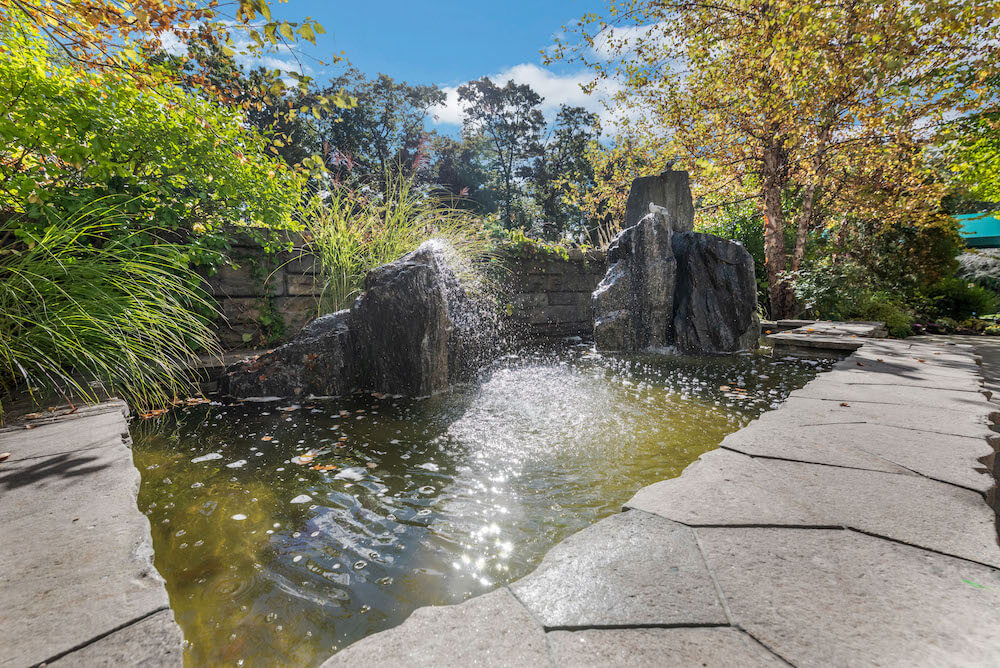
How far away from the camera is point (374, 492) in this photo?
189cm

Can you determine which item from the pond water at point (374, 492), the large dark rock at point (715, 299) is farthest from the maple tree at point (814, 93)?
the pond water at point (374, 492)

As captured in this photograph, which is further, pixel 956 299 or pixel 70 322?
pixel 956 299

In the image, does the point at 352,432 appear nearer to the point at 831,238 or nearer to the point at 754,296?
the point at 754,296

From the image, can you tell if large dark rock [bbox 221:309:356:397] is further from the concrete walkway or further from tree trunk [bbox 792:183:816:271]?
tree trunk [bbox 792:183:816:271]

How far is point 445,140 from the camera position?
904 inches

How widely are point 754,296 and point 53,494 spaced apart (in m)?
6.57

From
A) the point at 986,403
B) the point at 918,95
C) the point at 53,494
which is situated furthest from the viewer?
the point at 918,95

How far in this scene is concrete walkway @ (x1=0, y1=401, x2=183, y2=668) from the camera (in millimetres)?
761

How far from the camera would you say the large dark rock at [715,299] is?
568 cm

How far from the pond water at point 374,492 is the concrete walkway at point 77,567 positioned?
0.90 ft

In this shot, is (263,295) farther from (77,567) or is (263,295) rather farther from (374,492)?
(77,567)

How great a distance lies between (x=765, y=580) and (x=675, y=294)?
5.66 metres

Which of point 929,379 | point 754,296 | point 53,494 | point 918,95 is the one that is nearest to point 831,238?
point 918,95

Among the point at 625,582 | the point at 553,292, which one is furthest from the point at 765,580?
the point at 553,292
